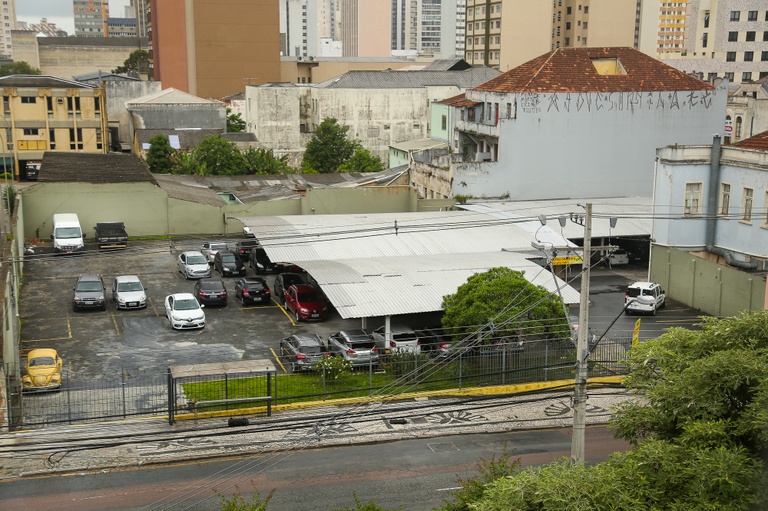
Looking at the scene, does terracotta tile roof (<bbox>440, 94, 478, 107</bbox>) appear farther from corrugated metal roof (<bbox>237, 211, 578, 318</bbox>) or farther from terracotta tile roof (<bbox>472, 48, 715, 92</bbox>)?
corrugated metal roof (<bbox>237, 211, 578, 318</bbox>)

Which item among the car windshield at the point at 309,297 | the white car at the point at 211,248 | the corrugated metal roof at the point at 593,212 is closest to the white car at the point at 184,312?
the car windshield at the point at 309,297

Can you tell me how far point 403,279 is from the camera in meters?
37.2

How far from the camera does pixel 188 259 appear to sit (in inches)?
1842

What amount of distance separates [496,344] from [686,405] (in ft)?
48.1

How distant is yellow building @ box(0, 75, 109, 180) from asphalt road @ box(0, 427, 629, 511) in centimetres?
5406

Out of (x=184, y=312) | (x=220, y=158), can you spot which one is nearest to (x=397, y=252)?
(x=184, y=312)

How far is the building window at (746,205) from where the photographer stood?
4231cm

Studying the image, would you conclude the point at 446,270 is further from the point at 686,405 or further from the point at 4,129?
the point at 4,129

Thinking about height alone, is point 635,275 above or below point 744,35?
below

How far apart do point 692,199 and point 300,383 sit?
23.5 m

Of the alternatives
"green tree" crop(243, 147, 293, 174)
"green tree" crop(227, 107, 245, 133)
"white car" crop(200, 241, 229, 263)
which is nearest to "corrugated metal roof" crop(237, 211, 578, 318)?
"white car" crop(200, 241, 229, 263)

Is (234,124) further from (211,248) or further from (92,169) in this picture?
(211,248)

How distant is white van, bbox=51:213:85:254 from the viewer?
5041 cm

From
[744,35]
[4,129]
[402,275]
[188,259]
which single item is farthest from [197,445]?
[744,35]
